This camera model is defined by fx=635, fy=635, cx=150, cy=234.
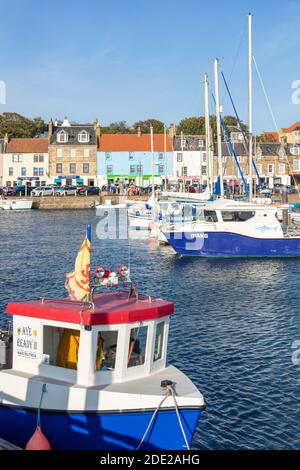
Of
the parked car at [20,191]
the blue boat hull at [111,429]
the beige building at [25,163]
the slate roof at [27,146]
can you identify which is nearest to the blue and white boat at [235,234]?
the blue boat hull at [111,429]

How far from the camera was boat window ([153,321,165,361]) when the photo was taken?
49.7 feet

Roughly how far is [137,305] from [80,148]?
96950mm

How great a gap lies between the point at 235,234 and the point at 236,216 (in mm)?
1334

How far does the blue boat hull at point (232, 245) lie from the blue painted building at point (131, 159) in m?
63.4

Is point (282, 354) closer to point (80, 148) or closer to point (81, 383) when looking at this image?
point (81, 383)

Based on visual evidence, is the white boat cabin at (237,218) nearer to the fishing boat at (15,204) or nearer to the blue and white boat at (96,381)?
the blue and white boat at (96,381)

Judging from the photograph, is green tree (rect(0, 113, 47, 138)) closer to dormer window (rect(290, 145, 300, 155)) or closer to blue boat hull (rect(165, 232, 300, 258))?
dormer window (rect(290, 145, 300, 155))

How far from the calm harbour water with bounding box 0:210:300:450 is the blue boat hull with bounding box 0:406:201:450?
8.80ft

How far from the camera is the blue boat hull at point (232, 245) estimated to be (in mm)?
46625

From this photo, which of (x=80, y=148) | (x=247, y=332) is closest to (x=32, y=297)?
(x=247, y=332)

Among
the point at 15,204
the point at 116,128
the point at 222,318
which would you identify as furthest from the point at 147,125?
the point at 222,318

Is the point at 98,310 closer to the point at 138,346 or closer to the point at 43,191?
the point at 138,346

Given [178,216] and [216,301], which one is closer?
[216,301]

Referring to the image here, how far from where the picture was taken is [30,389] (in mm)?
14406
